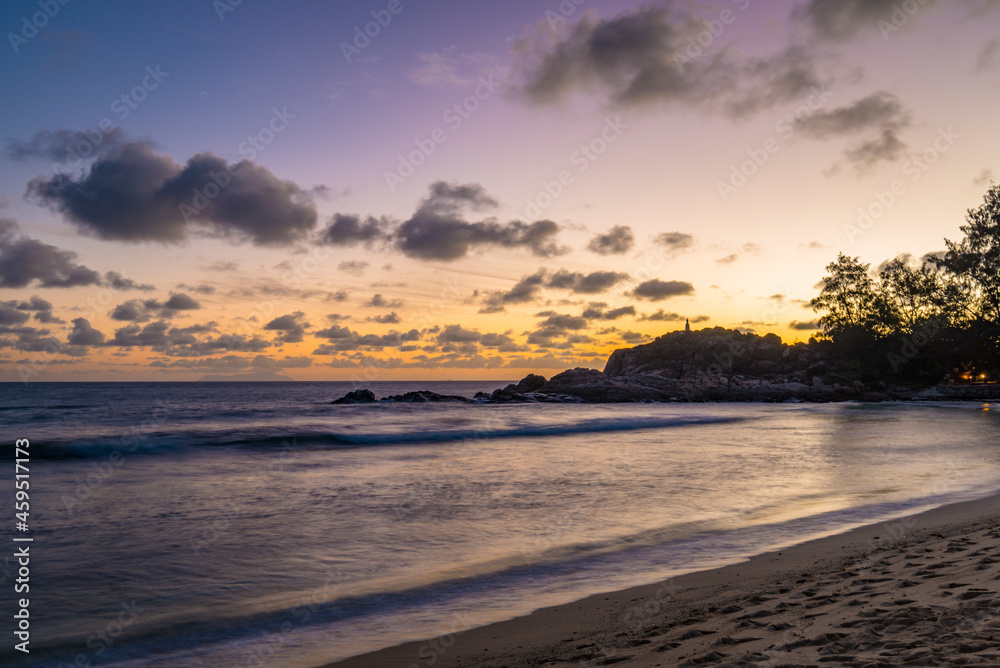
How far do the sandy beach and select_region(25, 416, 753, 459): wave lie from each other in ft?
75.4

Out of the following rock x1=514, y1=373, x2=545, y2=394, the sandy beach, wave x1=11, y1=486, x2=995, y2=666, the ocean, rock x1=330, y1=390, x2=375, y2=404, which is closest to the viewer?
the sandy beach

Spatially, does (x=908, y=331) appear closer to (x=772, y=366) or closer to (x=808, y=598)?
(x=772, y=366)

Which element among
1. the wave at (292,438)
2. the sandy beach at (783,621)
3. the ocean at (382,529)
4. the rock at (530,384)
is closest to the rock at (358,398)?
the rock at (530,384)

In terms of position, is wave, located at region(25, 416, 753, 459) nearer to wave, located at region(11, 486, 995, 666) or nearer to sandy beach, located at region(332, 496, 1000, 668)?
wave, located at region(11, 486, 995, 666)

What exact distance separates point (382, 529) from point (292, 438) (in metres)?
22.3

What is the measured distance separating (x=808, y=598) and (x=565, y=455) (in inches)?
673

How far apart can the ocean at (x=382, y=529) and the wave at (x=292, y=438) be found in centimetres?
70

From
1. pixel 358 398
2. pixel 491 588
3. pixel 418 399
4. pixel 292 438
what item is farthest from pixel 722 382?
pixel 491 588

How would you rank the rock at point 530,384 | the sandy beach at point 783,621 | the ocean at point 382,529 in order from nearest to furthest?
the sandy beach at point 783,621, the ocean at point 382,529, the rock at point 530,384

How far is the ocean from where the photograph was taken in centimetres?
630

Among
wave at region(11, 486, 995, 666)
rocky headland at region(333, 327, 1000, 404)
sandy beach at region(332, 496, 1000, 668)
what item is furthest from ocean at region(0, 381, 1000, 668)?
rocky headland at region(333, 327, 1000, 404)

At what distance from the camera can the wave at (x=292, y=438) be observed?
83.5ft

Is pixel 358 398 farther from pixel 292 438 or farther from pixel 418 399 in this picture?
pixel 292 438

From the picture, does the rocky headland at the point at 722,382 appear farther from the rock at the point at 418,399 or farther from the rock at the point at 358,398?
the rock at the point at 418,399
